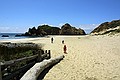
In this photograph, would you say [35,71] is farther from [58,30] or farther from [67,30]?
[58,30]

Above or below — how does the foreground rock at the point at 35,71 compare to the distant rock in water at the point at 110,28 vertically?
below

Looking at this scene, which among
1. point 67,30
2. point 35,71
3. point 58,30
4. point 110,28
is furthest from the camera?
point 58,30

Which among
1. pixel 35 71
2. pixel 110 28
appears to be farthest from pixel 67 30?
pixel 35 71

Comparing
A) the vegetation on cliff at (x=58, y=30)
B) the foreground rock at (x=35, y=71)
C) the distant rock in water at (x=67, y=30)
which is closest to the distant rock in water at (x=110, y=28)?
the distant rock in water at (x=67, y=30)

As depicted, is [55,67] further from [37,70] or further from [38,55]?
[37,70]

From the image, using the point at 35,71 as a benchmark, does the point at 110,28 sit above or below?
above

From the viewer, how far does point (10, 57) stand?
1121cm

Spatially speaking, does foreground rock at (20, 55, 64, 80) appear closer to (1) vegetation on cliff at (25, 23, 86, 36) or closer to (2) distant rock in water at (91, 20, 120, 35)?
(2) distant rock in water at (91, 20, 120, 35)

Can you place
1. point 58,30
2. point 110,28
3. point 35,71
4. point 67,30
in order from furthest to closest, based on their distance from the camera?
1. point 58,30
2. point 67,30
3. point 110,28
4. point 35,71

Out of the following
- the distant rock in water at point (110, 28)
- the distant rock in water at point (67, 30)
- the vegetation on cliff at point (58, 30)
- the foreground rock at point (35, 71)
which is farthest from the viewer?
the distant rock in water at point (67, 30)

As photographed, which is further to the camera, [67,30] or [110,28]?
[67,30]

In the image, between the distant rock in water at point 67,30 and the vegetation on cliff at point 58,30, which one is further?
the distant rock in water at point 67,30

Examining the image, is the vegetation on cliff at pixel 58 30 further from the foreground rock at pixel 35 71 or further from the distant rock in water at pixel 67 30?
the foreground rock at pixel 35 71

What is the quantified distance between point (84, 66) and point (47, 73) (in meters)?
2.87
